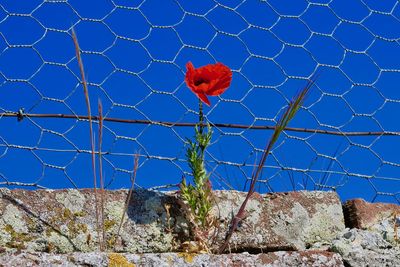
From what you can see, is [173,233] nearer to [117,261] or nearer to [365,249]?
[117,261]

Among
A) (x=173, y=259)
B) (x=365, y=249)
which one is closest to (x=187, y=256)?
(x=173, y=259)

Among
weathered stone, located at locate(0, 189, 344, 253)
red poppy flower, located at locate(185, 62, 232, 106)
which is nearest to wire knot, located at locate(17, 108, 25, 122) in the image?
weathered stone, located at locate(0, 189, 344, 253)

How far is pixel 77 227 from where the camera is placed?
5.63 feet

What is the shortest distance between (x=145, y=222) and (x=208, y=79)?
0.32 m

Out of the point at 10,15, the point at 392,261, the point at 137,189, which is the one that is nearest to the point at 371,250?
the point at 392,261

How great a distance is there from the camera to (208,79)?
5.84ft

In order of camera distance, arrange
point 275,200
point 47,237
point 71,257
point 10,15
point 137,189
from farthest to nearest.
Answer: point 10,15 → point 275,200 → point 137,189 → point 47,237 → point 71,257

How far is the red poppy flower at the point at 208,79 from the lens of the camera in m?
1.76

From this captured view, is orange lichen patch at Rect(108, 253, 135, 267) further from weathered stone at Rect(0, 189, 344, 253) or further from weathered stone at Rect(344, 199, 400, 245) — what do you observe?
weathered stone at Rect(344, 199, 400, 245)

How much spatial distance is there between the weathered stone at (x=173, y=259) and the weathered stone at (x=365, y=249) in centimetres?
4

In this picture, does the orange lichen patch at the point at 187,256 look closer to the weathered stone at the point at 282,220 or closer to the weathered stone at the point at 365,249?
the weathered stone at the point at 282,220

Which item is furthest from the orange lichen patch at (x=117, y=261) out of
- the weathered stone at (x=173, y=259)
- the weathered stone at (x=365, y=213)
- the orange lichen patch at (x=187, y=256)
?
the weathered stone at (x=365, y=213)

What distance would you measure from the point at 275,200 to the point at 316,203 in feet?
0.33

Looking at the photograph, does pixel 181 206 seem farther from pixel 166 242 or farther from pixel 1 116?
pixel 1 116
